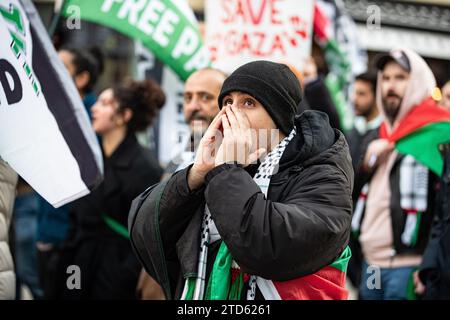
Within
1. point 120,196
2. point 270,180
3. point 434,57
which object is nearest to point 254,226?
point 270,180

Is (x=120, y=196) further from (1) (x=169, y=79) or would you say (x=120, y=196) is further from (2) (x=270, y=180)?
(2) (x=270, y=180)

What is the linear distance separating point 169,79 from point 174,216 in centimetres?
349

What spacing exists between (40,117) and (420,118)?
2824 mm

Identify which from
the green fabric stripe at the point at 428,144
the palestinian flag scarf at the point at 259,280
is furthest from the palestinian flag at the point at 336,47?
the palestinian flag scarf at the point at 259,280

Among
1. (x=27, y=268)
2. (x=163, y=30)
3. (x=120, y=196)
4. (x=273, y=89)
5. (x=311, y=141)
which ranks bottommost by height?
(x=27, y=268)

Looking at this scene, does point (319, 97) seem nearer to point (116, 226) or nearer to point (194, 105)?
point (194, 105)

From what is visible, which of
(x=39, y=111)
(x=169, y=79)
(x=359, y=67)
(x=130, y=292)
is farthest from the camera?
(x=359, y=67)

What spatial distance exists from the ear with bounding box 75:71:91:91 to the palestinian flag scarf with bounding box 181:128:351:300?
383 cm

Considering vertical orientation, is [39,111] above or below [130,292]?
above

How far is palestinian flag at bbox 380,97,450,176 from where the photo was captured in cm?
524

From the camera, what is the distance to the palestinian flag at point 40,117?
11.1ft

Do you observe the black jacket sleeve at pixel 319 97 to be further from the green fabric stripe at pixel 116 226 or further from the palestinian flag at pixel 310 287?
the palestinian flag at pixel 310 287

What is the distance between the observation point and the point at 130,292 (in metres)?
5.49

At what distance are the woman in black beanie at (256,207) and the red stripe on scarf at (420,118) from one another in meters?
2.33
